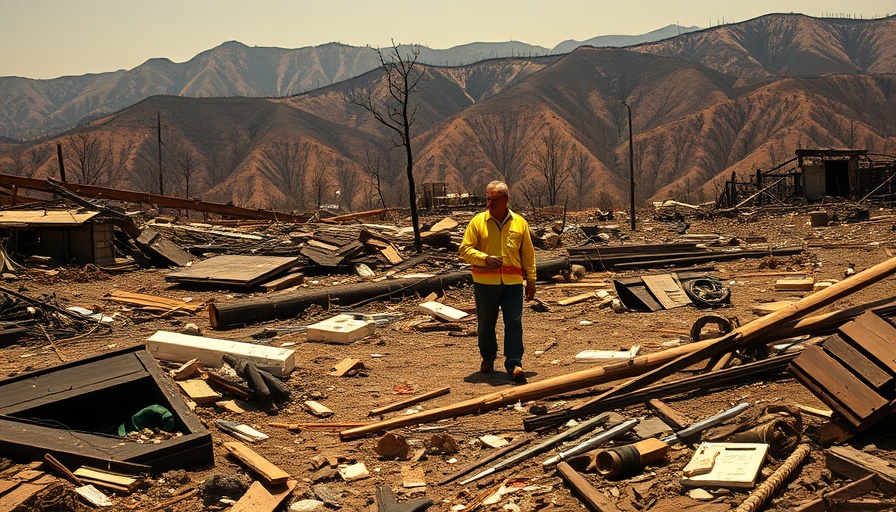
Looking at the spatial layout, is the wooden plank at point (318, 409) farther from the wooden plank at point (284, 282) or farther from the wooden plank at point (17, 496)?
the wooden plank at point (284, 282)

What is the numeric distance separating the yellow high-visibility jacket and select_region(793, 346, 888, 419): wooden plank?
2.95 meters

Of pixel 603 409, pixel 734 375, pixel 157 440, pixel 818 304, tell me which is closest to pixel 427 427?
pixel 603 409

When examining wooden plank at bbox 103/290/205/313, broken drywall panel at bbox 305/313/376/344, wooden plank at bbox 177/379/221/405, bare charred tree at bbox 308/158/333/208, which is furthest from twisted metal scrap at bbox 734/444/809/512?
bare charred tree at bbox 308/158/333/208

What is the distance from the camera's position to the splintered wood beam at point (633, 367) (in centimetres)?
641

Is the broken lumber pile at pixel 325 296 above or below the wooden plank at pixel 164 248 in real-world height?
below

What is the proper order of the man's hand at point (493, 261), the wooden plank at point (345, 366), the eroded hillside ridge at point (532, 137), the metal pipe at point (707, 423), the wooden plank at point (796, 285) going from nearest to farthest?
the metal pipe at point (707, 423), the man's hand at point (493, 261), the wooden plank at point (345, 366), the wooden plank at point (796, 285), the eroded hillside ridge at point (532, 137)

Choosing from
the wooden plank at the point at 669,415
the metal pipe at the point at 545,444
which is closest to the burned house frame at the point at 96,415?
→ the metal pipe at the point at 545,444

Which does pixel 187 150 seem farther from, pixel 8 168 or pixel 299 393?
pixel 299 393

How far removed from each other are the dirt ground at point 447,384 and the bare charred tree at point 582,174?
7361 centimetres

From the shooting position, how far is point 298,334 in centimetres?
1069

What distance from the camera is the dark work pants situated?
24.8 feet

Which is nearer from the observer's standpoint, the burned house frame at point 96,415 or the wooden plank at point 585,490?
the wooden plank at point 585,490

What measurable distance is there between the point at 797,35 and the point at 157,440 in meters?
170

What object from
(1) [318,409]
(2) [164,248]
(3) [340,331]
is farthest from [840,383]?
(2) [164,248]
